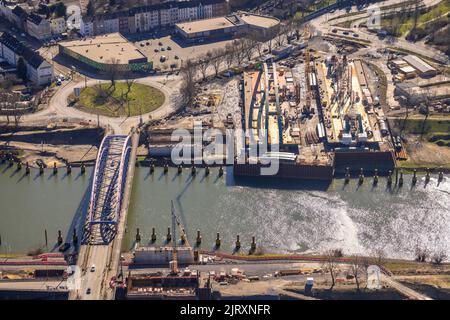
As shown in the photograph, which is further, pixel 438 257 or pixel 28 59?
pixel 28 59

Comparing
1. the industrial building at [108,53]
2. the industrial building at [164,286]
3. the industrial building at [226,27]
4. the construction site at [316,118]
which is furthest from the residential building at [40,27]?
the industrial building at [164,286]

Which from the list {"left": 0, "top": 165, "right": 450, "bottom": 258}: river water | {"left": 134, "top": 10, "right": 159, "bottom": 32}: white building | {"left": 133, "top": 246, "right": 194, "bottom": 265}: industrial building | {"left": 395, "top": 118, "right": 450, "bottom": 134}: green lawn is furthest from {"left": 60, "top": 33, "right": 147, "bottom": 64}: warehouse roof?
{"left": 133, "top": 246, "right": 194, "bottom": 265}: industrial building

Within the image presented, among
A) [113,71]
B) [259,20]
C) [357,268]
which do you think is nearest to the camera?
[357,268]

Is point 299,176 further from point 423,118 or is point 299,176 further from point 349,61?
point 349,61

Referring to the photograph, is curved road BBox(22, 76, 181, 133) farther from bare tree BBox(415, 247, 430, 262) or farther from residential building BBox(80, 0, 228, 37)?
bare tree BBox(415, 247, 430, 262)

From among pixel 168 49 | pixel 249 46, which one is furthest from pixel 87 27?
pixel 249 46

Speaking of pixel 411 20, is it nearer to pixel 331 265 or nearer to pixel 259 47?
pixel 259 47

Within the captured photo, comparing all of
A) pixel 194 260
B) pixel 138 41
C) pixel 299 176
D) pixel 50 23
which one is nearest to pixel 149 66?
pixel 138 41
